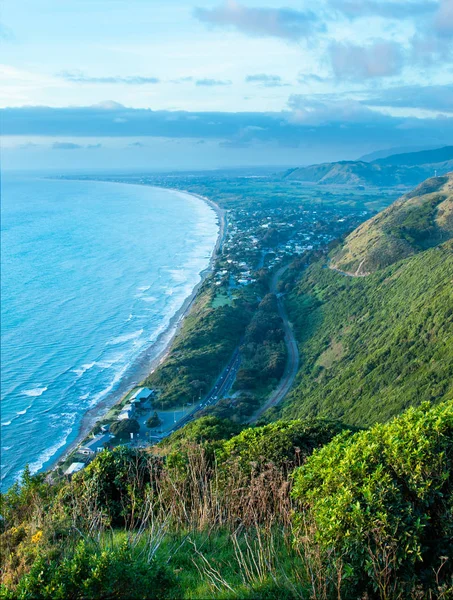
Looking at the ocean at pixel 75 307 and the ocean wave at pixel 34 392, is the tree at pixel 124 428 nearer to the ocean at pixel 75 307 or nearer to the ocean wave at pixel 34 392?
the ocean at pixel 75 307

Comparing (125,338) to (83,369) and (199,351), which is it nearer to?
(83,369)

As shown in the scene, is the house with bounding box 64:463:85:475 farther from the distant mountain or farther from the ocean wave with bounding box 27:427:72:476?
the distant mountain

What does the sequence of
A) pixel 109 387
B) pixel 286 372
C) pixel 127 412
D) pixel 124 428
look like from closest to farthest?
pixel 124 428 → pixel 127 412 → pixel 109 387 → pixel 286 372

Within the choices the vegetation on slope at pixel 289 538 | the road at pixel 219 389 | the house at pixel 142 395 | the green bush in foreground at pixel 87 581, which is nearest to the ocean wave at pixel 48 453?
the house at pixel 142 395

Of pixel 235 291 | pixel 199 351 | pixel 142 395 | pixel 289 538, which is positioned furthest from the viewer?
pixel 235 291

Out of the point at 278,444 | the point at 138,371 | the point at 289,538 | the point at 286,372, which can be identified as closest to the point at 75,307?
the point at 138,371

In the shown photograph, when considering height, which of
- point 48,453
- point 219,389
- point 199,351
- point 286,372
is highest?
point 199,351

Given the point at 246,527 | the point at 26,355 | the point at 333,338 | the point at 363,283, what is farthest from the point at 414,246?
the point at 246,527

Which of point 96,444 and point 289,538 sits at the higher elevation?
point 289,538

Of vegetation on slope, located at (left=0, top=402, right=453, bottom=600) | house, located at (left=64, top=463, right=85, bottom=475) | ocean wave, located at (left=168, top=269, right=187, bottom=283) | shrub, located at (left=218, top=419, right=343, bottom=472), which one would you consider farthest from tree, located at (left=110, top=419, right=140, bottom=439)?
ocean wave, located at (left=168, top=269, right=187, bottom=283)
